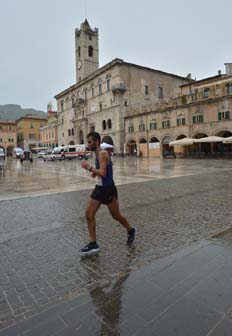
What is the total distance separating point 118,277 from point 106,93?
50.2m

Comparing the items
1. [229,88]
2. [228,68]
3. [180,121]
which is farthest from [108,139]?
[229,88]

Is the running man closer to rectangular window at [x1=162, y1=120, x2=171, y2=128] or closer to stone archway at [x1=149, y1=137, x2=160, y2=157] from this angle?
rectangular window at [x1=162, y1=120, x2=171, y2=128]

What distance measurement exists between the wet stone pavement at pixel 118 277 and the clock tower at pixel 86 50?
62498 millimetres

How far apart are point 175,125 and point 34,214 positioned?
114ft

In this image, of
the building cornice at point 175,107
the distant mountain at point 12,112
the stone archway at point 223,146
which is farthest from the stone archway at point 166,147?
the distant mountain at point 12,112

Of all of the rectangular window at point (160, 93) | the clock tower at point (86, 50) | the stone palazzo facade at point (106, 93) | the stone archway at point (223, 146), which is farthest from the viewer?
the clock tower at point (86, 50)

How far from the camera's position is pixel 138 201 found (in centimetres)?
761

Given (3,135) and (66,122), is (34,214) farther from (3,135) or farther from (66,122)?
(3,135)

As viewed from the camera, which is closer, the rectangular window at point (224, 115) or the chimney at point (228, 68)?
the rectangular window at point (224, 115)

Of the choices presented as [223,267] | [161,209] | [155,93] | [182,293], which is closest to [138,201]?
[161,209]

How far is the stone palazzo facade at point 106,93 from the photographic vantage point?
1868 inches

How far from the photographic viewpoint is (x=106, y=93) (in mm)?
50125

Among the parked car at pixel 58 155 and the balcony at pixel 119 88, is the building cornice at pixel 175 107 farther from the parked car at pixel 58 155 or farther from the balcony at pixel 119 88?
the parked car at pixel 58 155

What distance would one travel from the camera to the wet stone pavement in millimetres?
2236
